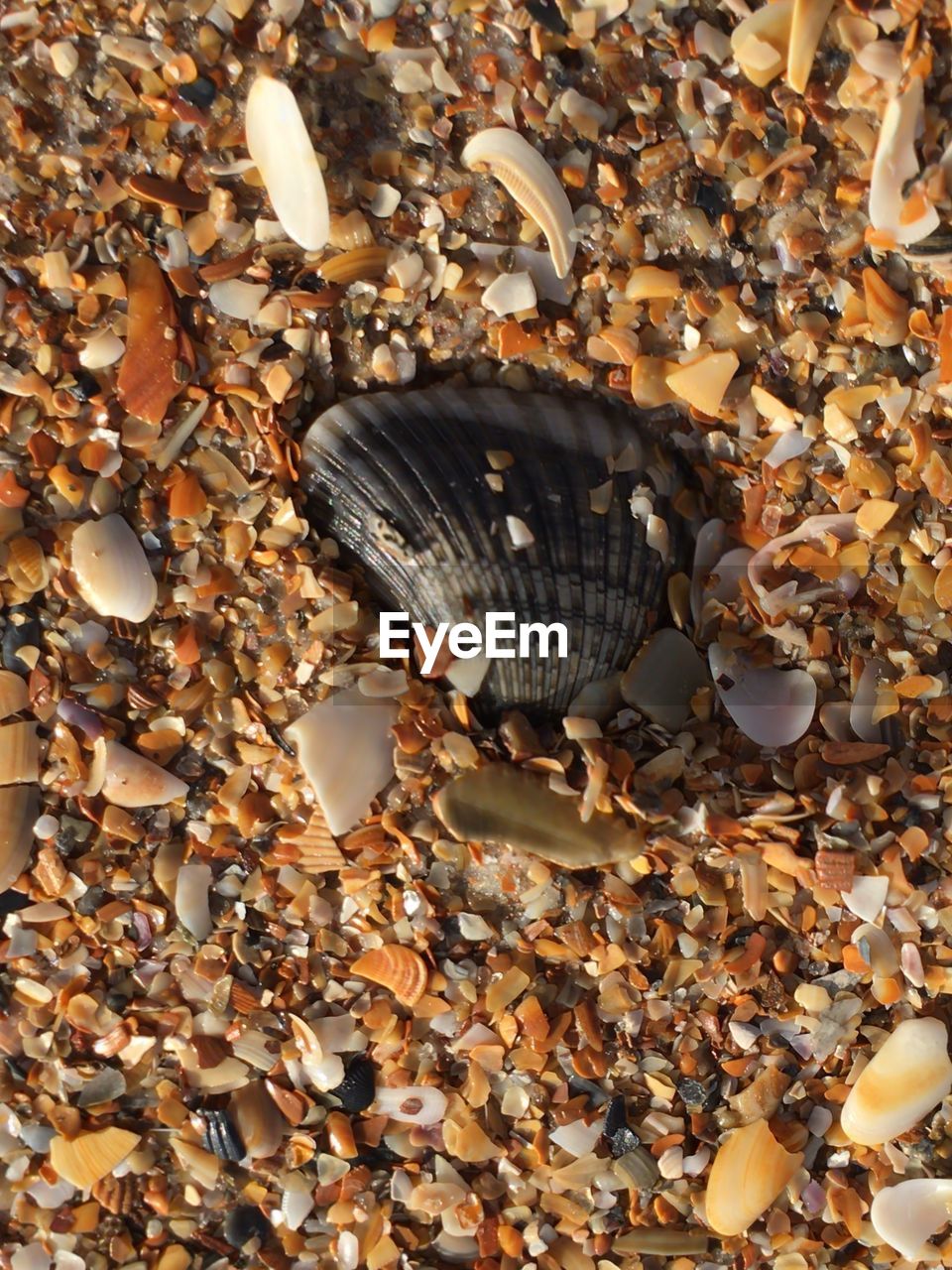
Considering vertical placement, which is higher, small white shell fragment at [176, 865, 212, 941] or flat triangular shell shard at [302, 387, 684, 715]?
flat triangular shell shard at [302, 387, 684, 715]

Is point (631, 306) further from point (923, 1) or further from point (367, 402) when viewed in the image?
point (923, 1)

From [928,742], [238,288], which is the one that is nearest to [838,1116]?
[928,742]

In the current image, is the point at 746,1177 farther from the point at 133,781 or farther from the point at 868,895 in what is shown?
the point at 133,781

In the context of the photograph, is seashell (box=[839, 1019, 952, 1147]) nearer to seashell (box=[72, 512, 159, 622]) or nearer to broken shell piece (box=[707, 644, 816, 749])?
broken shell piece (box=[707, 644, 816, 749])

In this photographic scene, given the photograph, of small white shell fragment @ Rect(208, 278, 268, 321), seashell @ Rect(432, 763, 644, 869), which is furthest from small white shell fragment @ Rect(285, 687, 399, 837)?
small white shell fragment @ Rect(208, 278, 268, 321)

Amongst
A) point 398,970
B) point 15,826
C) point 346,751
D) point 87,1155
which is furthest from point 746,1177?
point 15,826

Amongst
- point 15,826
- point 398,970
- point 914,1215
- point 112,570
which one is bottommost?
point 914,1215

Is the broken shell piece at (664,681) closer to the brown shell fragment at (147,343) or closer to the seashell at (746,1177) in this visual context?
the seashell at (746,1177)
